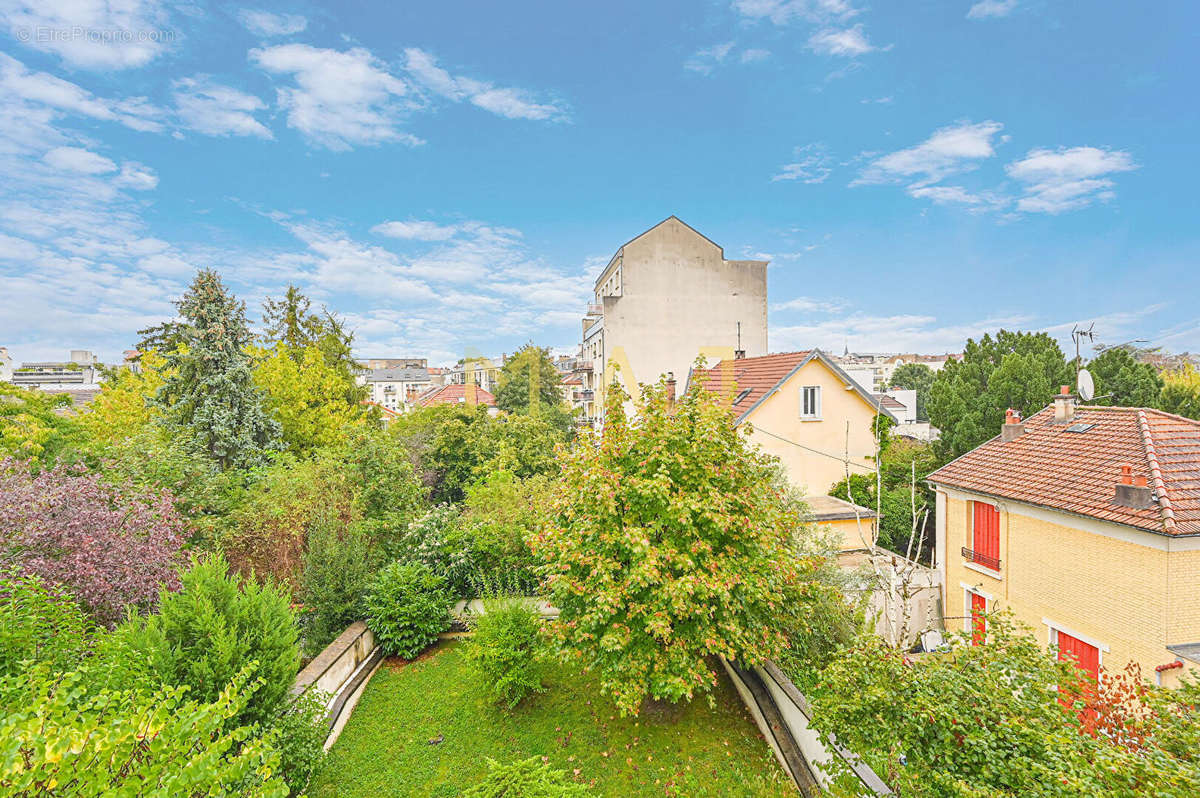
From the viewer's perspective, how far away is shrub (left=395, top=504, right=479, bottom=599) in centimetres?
1225

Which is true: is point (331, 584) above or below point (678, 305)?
below

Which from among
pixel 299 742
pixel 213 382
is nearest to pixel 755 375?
pixel 299 742

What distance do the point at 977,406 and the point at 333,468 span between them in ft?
77.3

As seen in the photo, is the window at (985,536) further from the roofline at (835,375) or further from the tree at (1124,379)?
the tree at (1124,379)

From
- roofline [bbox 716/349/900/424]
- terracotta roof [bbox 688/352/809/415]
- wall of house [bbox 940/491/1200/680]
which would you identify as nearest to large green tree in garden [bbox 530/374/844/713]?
wall of house [bbox 940/491/1200/680]

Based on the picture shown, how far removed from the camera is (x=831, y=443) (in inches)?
768

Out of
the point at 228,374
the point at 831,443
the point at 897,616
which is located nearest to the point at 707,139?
the point at 831,443

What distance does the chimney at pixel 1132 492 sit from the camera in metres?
8.95

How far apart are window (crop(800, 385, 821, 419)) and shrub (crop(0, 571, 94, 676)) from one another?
19.2 m

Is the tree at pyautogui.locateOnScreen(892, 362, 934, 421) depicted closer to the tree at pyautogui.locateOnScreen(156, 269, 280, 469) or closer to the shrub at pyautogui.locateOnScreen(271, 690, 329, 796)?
the tree at pyautogui.locateOnScreen(156, 269, 280, 469)

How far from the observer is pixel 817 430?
63.7 ft

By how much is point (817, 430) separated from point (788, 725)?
13080 millimetres

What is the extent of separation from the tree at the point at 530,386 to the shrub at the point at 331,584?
846 inches

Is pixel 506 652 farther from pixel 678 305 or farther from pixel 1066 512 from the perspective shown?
pixel 678 305
